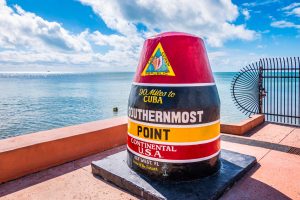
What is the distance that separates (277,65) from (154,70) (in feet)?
21.5

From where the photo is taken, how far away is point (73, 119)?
30656 millimetres

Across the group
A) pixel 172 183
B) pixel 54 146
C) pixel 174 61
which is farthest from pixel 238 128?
pixel 54 146

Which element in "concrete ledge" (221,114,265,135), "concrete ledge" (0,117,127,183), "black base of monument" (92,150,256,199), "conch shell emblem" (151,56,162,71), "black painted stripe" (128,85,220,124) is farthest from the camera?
"concrete ledge" (221,114,265,135)

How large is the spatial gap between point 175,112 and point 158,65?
0.71m

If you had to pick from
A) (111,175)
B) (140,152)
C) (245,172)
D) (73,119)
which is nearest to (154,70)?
(140,152)

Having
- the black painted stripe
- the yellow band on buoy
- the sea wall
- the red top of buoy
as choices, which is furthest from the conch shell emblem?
the sea wall

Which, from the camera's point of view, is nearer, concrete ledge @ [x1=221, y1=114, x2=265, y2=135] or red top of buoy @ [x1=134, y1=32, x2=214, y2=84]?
red top of buoy @ [x1=134, y1=32, x2=214, y2=84]

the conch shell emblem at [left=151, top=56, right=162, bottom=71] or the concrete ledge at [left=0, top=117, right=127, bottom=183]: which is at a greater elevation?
the conch shell emblem at [left=151, top=56, right=162, bottom=71]

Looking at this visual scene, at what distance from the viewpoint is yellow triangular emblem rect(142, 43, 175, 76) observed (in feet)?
11.3

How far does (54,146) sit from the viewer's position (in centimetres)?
429

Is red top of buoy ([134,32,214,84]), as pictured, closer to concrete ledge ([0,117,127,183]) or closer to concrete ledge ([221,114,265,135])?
concrete ledge ([0,117,127,183])

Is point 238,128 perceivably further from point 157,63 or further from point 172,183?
point 157,63

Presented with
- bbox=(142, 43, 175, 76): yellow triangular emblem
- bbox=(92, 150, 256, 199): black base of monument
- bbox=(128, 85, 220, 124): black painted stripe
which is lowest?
bbox=(92, 150, 256, 199): black base of monument

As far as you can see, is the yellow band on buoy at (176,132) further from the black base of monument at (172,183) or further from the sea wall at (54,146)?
the sea wall at (54,146)
